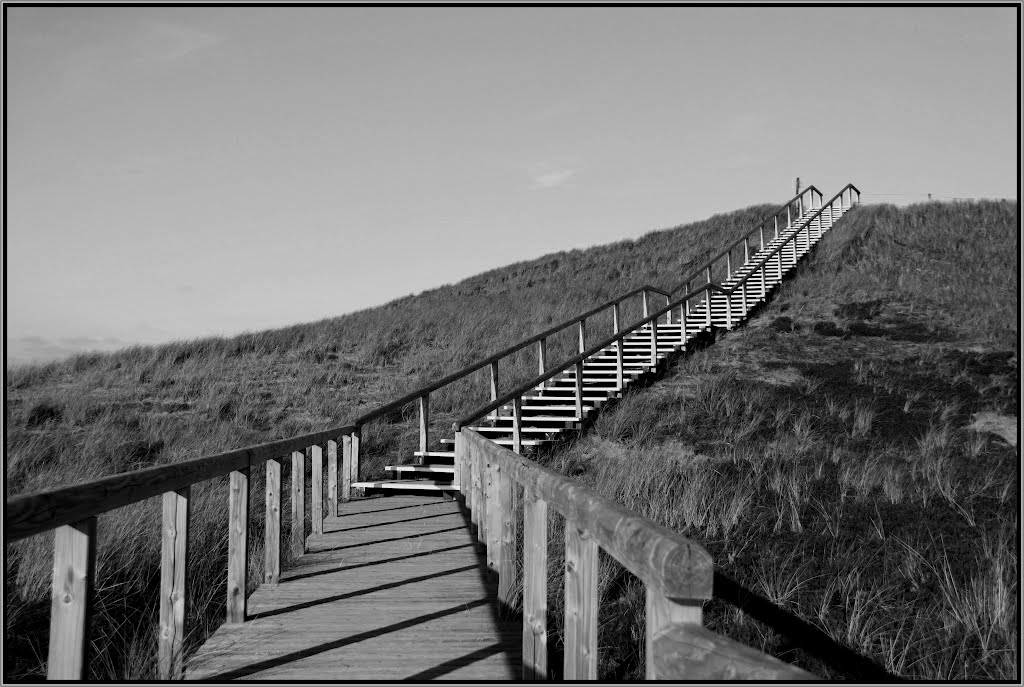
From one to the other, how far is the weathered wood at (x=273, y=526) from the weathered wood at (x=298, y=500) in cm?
60

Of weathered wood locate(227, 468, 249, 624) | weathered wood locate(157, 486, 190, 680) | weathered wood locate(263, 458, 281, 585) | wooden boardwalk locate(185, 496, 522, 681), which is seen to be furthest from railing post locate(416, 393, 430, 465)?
weathered wood locate(157, 486, 190, 680)

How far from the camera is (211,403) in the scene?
50.7ft

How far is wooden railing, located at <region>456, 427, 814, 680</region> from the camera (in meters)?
1.56

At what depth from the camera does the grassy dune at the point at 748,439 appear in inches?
206

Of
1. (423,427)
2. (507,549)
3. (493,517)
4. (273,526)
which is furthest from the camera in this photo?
(423,427)

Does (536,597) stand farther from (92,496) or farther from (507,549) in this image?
(92,496)

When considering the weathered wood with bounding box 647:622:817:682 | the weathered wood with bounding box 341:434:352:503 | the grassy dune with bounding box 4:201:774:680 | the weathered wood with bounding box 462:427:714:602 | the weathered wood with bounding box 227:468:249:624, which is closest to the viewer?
the weathered wood with bounding box 647:622:817:682

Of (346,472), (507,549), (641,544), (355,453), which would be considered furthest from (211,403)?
(641,544)

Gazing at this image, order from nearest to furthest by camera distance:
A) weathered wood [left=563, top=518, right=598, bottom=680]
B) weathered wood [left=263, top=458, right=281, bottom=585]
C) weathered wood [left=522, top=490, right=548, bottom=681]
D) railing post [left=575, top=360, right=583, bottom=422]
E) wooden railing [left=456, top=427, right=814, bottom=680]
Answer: wooden railing [left=456, top=427, right=814, bottom=680] < weathered wood [left=563, top=518, right=598, bottom=680] < weathered wood [left=522, top=490, right=548, bottom=681] < weathered wood [left=263, top=458, right=281, bottom=585] < railing post [left=575, top=360, right=583, bottom=422]

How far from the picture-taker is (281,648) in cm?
404

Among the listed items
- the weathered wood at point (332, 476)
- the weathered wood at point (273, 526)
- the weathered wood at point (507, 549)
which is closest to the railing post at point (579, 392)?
the weathered wood at point (332, 476)

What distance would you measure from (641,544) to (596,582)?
2.51ft

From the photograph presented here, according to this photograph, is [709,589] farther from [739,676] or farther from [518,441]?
[518,441]

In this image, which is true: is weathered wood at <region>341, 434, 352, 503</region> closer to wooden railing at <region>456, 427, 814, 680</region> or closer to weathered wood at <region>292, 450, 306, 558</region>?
weathered wood at <region>292, 450, 306, 558</region>
